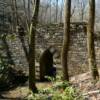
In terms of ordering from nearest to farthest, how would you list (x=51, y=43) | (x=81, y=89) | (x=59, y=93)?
(x=59, y=93), (x=81, y=89), (x=51, y=43)

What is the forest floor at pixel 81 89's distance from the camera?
10180 millimetres

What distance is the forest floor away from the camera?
10.2 metres

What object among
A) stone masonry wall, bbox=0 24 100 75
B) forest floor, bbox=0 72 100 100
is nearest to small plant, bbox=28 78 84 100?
forest floor, bbox=0 72 100 100

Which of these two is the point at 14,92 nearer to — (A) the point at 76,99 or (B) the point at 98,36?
(B) the point at 98,36

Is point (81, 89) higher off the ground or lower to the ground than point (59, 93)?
lower

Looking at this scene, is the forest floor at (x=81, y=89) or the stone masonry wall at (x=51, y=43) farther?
the stone masonry wall at (x=51, y=43)

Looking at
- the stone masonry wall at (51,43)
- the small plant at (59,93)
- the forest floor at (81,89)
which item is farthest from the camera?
the stone masonry wall at (51,43)

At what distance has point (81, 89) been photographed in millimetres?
11477

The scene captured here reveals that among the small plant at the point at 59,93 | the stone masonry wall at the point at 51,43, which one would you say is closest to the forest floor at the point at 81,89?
the stone masonry wall at the point at 51,43

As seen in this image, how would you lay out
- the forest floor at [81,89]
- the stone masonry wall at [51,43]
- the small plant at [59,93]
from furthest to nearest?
1. the stone masonry wall at [51,43]
2. the forest floor at [81,89]
3. the small plant at [59,93]

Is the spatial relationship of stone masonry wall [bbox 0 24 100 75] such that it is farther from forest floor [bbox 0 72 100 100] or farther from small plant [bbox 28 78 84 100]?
small plant [bbox 28 78 84 100]

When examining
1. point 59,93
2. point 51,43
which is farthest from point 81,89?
point 51,43

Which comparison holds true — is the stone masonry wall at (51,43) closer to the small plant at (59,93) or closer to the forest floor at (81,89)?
the forest floor at (81,89)

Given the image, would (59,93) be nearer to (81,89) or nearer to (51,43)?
(81,89)
